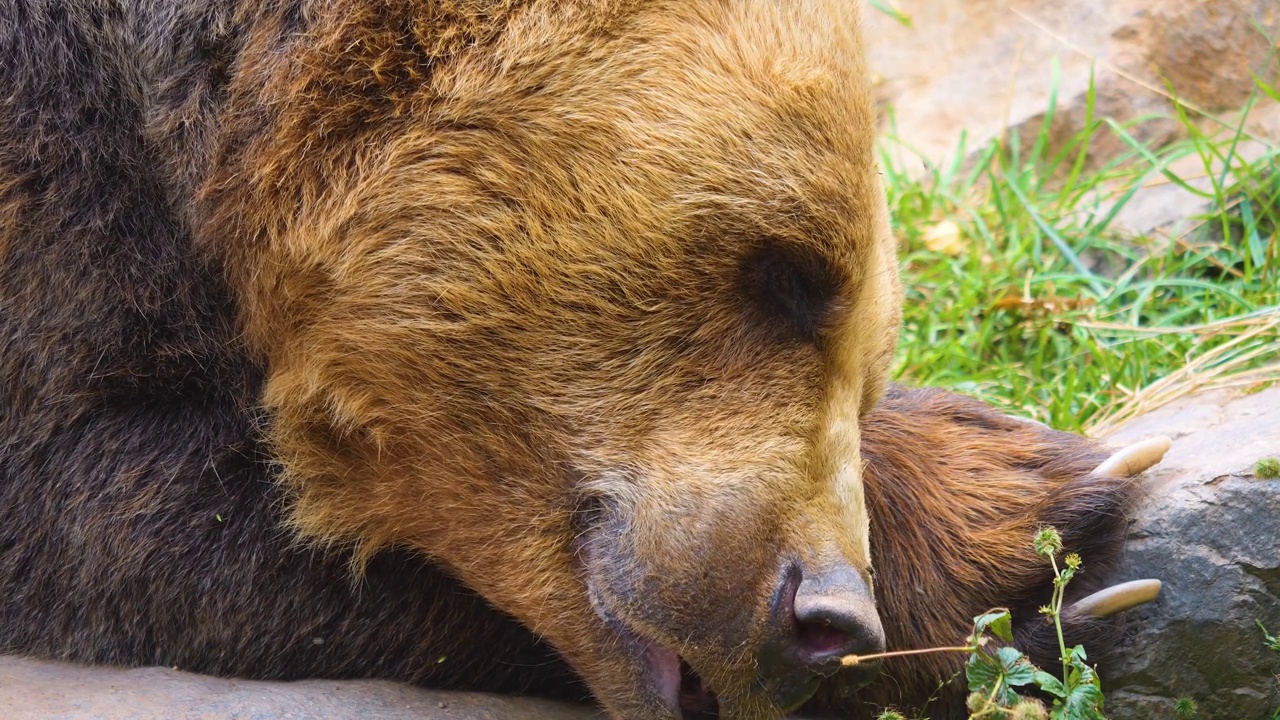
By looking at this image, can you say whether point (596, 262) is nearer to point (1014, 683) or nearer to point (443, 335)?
point (443, 335)

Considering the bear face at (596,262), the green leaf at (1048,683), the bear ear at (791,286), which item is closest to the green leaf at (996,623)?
the green leaf at (1048,683)

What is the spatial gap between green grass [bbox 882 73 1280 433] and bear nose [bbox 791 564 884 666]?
2.23 m

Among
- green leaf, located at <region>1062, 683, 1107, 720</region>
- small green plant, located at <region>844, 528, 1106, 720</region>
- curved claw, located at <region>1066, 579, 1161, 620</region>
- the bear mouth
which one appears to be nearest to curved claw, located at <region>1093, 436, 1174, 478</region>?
curved claw, located at <region>1066, 579, 1161, 620</region>

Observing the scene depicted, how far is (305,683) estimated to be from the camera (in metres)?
3.39

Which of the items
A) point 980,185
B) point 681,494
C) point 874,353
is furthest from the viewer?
point 980,185

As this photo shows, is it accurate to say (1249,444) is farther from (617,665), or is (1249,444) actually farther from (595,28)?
(595,28)

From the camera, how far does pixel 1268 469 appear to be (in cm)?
334

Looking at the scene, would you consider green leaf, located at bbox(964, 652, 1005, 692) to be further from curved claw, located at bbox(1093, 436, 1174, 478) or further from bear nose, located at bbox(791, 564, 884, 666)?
curved claw, located at bbox(1093, 436, 1174, 478)

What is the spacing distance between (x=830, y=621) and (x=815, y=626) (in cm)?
6

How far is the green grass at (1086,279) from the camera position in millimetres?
5109

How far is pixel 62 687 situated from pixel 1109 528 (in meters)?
2.67

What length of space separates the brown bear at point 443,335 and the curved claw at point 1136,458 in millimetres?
790

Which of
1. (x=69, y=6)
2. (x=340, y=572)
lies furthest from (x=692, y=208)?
(x=69, y=6)

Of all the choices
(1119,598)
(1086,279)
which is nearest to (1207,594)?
(1119,598)
